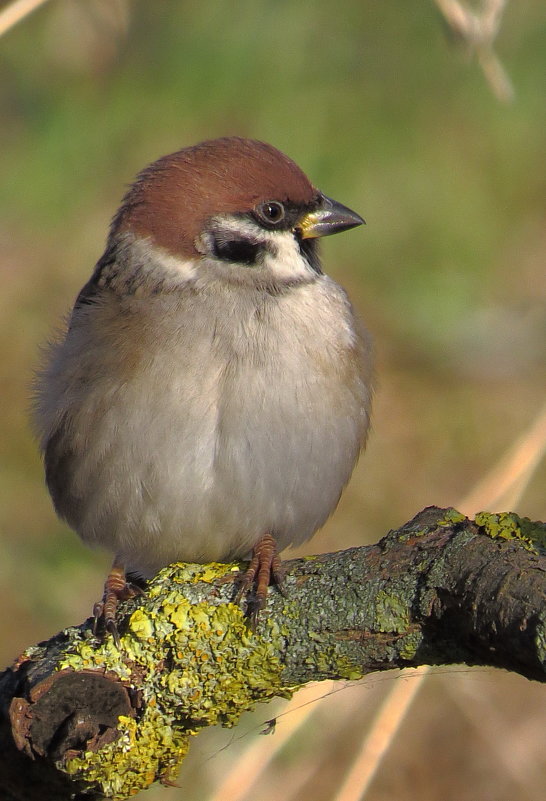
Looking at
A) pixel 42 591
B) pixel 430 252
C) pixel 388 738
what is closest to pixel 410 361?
pixel 430 252

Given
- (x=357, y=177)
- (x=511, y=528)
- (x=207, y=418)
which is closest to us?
(x=511, y=528)

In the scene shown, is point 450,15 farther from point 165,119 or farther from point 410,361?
point 165,119

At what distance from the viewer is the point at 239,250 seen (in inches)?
134

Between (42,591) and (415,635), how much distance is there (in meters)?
3.32

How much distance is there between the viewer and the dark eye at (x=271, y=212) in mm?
3402

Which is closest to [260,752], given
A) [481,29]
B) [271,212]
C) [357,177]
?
[271,212]

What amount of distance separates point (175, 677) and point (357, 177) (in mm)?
4316

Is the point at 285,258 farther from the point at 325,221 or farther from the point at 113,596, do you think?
the point at 113,596

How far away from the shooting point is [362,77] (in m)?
6.81

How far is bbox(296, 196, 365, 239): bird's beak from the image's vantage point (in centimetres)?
348

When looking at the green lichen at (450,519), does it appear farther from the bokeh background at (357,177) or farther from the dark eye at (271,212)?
the bokeh background at (357,177)

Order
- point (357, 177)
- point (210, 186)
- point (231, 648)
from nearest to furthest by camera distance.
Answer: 1. point (231, 648)
2. point (210, 186)
3. point (357, 177)

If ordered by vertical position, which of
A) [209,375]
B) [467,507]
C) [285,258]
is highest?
[285,258]

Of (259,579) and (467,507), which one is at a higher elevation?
(259,579)
